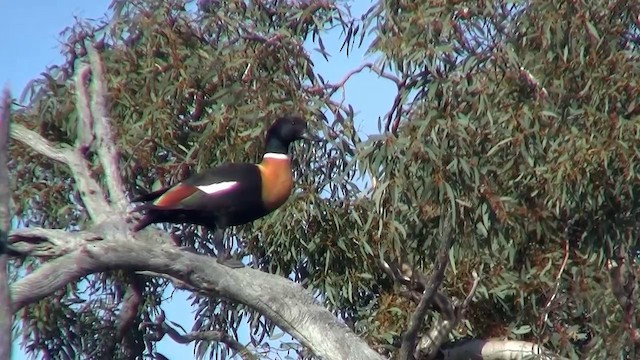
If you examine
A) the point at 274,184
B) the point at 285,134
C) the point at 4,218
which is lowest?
the point at 4,218

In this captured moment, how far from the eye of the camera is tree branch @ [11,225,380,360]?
15.0ft

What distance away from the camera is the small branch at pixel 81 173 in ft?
15.8

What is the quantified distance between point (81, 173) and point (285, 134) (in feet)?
4.45

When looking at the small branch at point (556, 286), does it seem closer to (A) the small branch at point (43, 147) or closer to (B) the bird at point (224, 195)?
(B) the bird at point (224, 195)

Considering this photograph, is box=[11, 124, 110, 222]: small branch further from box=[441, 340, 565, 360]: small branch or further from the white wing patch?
box=[441, 340, 565, 360]: small branch

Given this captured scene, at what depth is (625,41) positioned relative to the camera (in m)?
7.10

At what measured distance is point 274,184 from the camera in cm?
570

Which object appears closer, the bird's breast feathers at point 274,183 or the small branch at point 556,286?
the bird's breast feathers at point 274,183

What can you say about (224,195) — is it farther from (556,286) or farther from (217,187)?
(556,286)

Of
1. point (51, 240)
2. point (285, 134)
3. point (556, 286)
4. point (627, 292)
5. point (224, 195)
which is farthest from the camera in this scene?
point (556, 286)

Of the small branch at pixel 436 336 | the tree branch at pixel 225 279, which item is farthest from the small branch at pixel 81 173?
the small branch at pixel 436 336

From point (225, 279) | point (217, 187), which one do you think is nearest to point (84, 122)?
point (217, 187)

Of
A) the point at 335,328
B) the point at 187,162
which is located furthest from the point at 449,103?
the point at 335,328

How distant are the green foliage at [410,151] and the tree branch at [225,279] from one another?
1.55 meters
